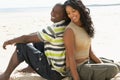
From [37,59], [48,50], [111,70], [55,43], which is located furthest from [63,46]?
[111,70]

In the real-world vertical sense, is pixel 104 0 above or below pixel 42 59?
below

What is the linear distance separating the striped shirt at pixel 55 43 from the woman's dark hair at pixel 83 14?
222 millimetres

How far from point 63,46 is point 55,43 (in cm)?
9

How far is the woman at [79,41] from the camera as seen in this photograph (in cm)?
376

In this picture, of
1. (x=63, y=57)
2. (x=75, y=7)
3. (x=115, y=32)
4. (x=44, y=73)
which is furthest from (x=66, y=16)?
(x=115, y=32)

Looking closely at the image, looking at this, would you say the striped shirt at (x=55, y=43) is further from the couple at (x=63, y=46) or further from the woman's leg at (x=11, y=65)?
the woman's leg at (x=11, y=65)

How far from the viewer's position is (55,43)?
3.90 meters

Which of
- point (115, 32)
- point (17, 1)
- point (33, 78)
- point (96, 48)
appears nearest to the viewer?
point (33, 78)

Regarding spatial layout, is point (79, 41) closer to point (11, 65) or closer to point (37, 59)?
point (37, 59)

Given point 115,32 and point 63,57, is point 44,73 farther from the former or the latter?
point 115,32

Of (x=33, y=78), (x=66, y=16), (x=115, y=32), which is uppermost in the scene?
(x=66, y=16)

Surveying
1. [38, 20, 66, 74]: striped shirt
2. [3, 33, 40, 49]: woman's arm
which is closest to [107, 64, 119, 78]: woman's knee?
[38, 20, 66, 74]: striped shirt

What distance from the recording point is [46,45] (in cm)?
400

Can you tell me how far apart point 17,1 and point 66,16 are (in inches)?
965
